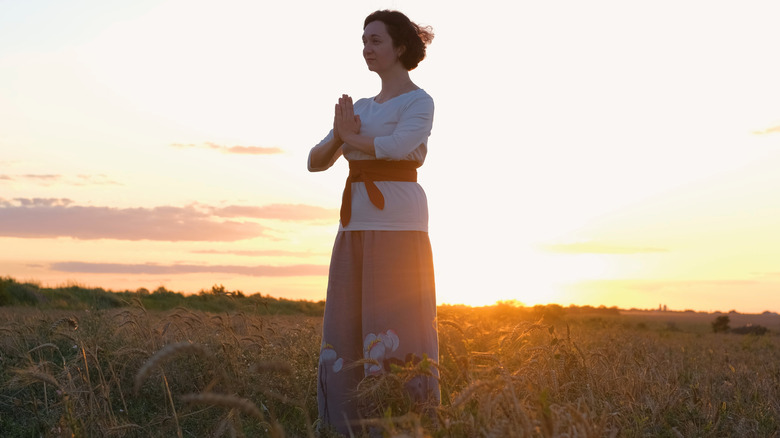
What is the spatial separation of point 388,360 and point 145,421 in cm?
204

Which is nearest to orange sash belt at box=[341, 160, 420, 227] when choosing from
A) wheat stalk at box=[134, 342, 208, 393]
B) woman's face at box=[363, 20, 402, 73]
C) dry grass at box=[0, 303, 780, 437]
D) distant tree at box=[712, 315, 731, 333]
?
woman's face at box=[363, 20, 402, 73]

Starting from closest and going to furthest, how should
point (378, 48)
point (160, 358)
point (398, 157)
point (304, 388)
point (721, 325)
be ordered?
point (160, 358) → point (398, 157) → point (378, 48) → point (304, 388) → point (721, 325)

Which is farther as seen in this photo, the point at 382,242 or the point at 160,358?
the point at 382,242

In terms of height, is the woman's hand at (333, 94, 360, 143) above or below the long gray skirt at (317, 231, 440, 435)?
above

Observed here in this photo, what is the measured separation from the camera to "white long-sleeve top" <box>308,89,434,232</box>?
4758 millimetres

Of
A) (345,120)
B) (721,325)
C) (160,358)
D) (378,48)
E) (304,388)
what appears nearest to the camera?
(160,358)

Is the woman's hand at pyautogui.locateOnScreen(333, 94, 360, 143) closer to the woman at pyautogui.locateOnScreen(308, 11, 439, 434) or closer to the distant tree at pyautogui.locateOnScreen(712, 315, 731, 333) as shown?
the woman at pyautogui.locateOnScreen(308, 11, 439, 434)

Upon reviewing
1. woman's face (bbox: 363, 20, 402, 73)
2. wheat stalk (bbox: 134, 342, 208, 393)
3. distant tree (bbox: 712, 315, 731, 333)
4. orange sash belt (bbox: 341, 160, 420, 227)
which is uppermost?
woman's face (bbox: 363, 20, 402, 73)

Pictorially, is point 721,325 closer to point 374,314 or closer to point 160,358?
point 374,314

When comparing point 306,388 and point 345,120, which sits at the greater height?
point 345,120

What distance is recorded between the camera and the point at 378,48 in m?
4.94

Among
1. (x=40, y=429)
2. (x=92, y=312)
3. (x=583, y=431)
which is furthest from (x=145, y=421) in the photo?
(x=583, y=431)

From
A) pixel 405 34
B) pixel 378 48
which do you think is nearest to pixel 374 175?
pixel 378 48

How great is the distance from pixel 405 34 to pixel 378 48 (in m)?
0.23
